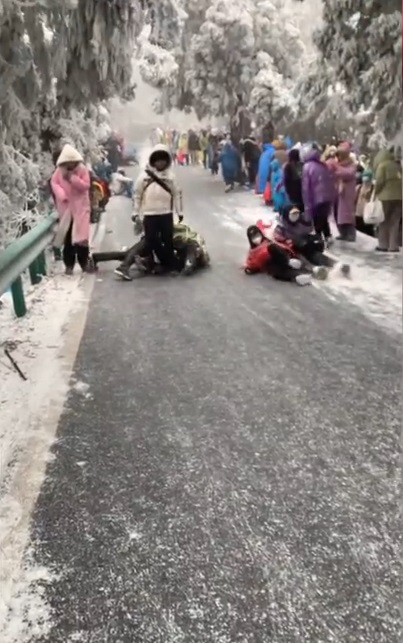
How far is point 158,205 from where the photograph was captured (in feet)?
32.4

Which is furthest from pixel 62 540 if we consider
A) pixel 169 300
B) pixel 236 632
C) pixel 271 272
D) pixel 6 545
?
pixel 271 272

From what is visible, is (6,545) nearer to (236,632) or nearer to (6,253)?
(236,632)

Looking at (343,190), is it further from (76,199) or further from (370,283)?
(76,199)

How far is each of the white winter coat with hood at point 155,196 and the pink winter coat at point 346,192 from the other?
156 inches

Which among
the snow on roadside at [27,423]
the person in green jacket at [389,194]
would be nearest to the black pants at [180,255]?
the snow on roadside at [27,423]

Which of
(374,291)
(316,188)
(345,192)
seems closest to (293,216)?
(374,291)

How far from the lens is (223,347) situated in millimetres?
6344

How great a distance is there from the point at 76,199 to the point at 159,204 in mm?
1246

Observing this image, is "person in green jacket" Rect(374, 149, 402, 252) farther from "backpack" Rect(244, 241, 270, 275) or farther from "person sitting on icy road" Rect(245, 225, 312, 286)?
"backpack" Rect(244, 241, 270, 275)

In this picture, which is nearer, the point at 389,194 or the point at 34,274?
the point at 34,274

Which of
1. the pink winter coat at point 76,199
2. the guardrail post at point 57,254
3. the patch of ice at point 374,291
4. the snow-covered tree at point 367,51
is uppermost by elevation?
the snow-covered tree at point 367,51

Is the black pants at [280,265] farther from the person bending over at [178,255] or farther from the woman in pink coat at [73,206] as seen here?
the woman in pink coat at [73,206]

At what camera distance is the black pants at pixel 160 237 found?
9.89 metres

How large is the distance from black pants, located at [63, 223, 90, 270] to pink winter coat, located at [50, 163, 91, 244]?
11 cm
